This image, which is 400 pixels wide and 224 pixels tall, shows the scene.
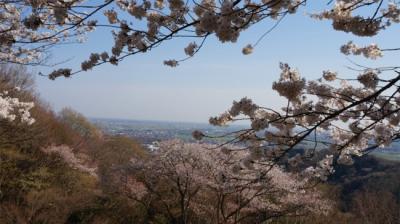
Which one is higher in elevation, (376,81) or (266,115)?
(376,81)

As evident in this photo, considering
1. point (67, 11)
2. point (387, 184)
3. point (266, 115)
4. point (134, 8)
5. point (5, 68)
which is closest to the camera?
point (67, 11)

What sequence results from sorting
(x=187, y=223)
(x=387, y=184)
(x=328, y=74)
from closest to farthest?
1. (x=328, y=74)
2. (x=187, y=223)
3. (x=387, y=184)

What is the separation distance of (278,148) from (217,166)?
45.6 feet

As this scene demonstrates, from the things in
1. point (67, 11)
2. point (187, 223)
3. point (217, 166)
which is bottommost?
point (187, 223)

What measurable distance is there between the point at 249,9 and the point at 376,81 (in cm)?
100

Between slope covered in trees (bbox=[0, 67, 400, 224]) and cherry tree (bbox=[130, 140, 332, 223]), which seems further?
cherry tree (bbox=[130, 140, 332, 223])

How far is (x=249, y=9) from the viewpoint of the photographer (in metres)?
2.48

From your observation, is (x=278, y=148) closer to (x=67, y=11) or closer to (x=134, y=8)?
(x=134, y=8)

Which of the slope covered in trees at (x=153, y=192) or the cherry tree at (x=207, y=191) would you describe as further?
the cherry tree at (x=207, y=191)

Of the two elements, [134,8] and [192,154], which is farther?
[192,154]

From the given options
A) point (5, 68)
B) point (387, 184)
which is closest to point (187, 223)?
point (5, 68)

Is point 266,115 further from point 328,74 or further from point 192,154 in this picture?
point 192,154

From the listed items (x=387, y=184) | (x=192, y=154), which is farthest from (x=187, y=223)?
(x=387, y=184)

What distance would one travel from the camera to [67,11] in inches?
111
